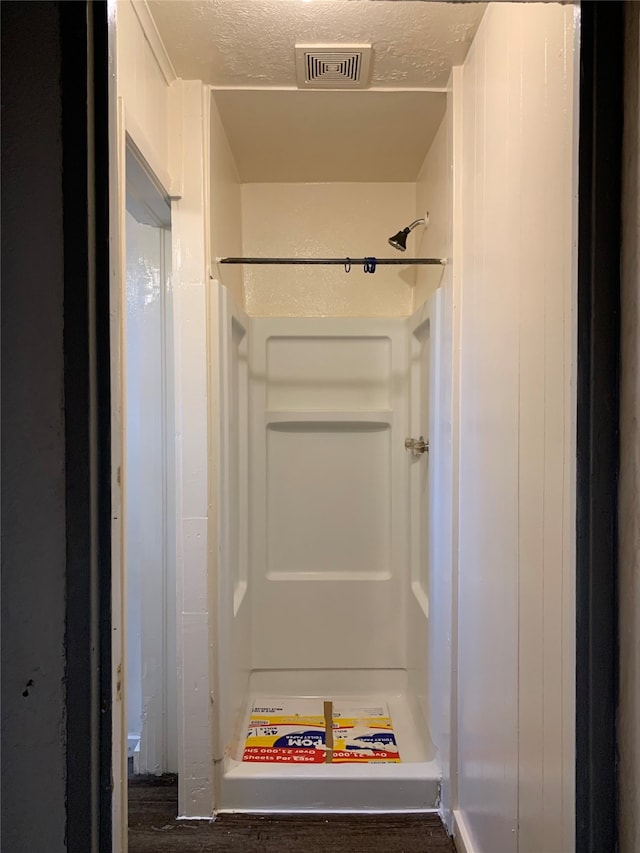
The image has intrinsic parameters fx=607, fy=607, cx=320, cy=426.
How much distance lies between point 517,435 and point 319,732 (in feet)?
5.09

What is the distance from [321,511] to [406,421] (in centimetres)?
54

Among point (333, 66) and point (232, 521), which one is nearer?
point (333, 66)

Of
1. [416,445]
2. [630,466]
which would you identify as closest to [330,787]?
[416,445]

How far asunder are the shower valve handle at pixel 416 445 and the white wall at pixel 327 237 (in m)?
0.62

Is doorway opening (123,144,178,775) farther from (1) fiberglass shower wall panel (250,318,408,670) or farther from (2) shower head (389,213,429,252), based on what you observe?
(2) shower head (389,213,429,252)

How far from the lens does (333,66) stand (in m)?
1.71

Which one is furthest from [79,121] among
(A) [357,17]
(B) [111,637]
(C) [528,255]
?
(A) [357,17]

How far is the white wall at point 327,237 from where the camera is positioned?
8.76 feet

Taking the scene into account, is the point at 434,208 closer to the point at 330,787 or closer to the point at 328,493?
the point at 328,493

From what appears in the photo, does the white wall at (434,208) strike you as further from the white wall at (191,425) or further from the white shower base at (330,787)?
the white shower base at (330,787)

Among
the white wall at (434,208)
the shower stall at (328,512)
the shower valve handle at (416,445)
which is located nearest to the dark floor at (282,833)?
the shower stall at (328,512)

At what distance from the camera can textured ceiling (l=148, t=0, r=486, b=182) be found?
149 centimetres

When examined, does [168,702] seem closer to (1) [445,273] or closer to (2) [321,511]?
(2) [321,511]

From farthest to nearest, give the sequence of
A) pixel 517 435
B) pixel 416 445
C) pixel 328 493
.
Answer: pixel 328 493
pixel 416 445
pixel 517 435
